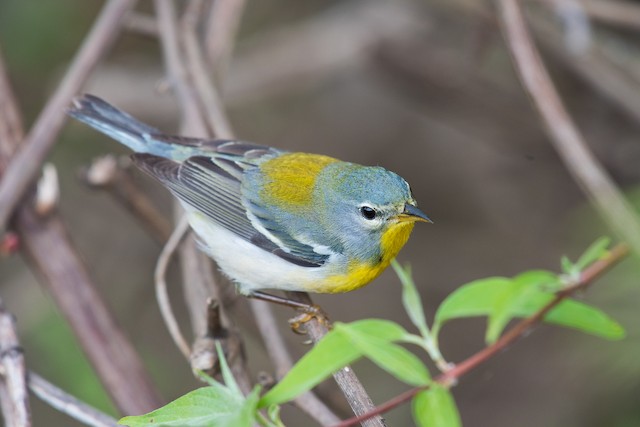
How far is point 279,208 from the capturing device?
3.21 metres

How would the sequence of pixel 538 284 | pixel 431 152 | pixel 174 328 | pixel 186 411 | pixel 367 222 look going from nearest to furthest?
pixel 538 284, pixel 186 411, pixel 174 328, pixel 367 222, pixel 431 152

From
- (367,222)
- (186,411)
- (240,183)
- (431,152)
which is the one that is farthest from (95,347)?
(431,152)

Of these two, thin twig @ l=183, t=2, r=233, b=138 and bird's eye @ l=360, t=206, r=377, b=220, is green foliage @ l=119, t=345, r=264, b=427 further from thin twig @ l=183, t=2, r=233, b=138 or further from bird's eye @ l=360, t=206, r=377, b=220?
thin twig @ l=183, t=2, r=233, b=138

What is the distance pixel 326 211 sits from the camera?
3.21 m

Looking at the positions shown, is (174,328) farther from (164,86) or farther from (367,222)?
(164,86)

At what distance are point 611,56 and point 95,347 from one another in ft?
10.8

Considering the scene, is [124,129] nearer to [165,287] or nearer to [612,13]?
[165,287]

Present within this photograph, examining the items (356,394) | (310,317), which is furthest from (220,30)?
(356,394)

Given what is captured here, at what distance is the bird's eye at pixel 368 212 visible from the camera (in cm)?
304

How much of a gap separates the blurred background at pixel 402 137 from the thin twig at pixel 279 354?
1.57 meters

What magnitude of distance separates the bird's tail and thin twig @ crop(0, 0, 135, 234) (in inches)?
3.4

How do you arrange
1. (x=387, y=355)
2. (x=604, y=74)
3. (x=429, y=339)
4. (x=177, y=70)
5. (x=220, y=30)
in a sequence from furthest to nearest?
(x=604, y=74) → (x=220, y=30) → (x=177, y=70) → (x=429, y=339) → (x=387, y=355)

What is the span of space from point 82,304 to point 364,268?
1108 mm

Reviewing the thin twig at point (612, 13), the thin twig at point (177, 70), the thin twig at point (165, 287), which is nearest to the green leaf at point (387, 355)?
the thin twig at point (165, 287)
